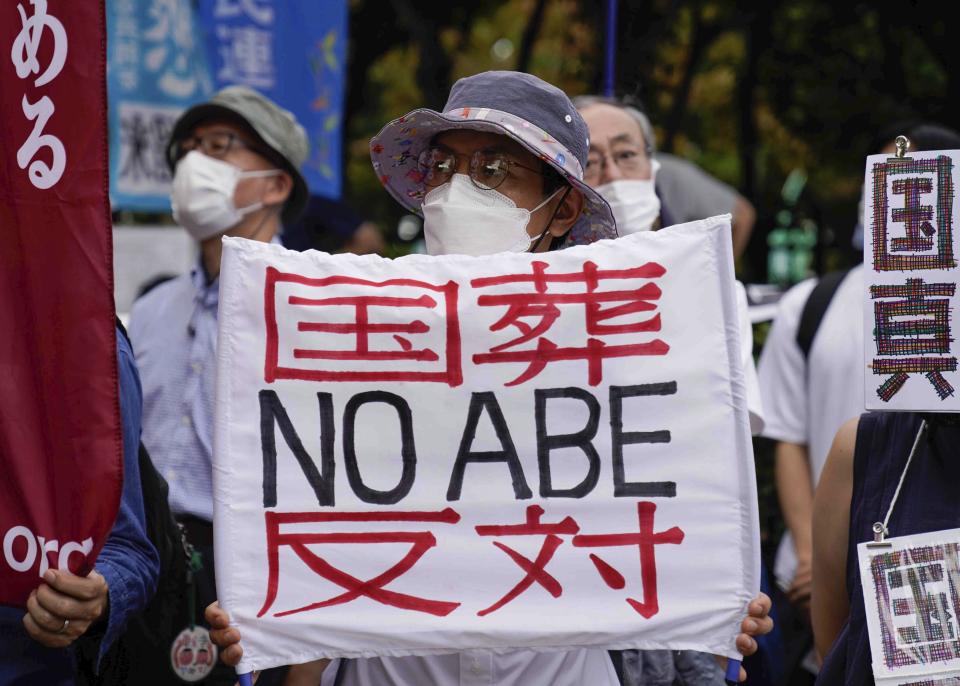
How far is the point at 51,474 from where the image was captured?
8.30 feet

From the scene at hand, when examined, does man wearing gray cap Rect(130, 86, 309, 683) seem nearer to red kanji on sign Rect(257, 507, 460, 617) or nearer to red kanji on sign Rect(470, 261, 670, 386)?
red kanji on sign Rect(257, 507, 460, 617)

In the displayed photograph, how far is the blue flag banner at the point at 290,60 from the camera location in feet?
22.0

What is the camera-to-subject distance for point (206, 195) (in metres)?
4.50

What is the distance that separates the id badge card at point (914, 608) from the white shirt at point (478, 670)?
1.62ft

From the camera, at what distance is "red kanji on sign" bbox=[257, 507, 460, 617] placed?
250cm

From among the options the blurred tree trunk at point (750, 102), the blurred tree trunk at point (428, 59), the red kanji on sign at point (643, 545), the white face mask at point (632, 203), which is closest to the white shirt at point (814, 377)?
the white face mask at point (632, 203)

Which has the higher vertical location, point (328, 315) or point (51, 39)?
point (51, 39)

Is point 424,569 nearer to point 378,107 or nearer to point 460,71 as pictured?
point 460,71

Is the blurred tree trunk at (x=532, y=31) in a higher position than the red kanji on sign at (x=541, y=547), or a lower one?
higher

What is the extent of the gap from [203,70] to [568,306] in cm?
466

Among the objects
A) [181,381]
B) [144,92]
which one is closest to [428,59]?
[144,92]

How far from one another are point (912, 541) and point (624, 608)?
0.51 m

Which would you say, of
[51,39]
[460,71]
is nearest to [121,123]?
[51,39]

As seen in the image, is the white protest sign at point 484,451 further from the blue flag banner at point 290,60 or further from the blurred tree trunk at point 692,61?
the blurred tree trunk at point 692,61
